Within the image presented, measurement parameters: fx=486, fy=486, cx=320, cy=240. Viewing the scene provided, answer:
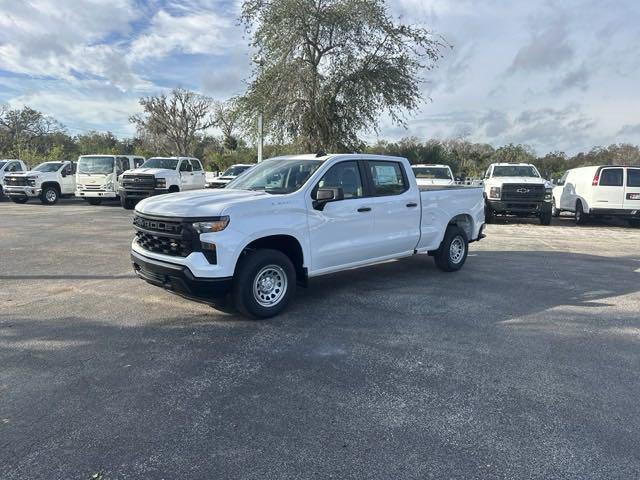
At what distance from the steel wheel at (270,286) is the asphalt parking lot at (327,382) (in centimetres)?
34

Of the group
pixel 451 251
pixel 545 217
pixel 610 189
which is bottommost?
pixel 451 251

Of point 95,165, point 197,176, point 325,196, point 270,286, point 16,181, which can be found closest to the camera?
point 270,286

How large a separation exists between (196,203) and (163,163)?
52.0 feet

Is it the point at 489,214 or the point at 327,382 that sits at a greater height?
the point at 489,214

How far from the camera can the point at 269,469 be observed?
2.86 meters

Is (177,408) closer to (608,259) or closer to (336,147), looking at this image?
(608,259)

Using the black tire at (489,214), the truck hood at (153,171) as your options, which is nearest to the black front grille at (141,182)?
the truck hood at (153,171)

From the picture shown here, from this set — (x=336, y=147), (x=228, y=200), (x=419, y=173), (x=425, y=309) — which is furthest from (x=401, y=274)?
(x=336, y=147)

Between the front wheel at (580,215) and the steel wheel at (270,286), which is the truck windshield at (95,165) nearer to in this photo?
the steel wheel at (270,286)

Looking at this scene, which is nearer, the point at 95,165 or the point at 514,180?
the point at 514,180

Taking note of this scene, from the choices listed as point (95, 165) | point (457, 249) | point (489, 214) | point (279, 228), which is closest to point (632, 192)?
point (489, 214)

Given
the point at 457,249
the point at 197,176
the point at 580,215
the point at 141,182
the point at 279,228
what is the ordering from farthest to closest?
the point at 197,176 < the point at 141,182 < the point at 580,215 < the point at 457,249 < the point at 279,228

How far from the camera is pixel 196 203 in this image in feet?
17.4

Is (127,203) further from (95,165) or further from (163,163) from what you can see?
(95,165)
